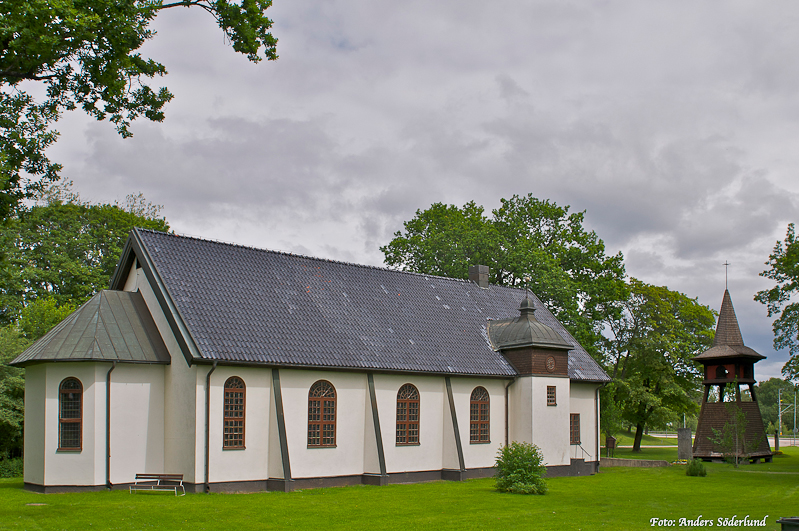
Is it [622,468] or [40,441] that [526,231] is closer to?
[622,468]

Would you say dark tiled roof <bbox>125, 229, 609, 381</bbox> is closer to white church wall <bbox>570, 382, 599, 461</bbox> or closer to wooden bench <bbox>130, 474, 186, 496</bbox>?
white church wall <bbox>570, 382, 599, 461</bbox>

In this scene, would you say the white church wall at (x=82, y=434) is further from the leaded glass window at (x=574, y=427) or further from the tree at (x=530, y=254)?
the tree at (x=530, y=254)

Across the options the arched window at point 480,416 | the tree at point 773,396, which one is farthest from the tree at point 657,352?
the tree at point 773,396

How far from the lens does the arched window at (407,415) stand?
24.8 metres

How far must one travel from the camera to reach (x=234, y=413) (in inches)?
819

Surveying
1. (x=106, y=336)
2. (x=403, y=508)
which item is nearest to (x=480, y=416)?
(x=403, y=508)

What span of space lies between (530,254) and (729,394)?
44.0 ft

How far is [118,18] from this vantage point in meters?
13.0

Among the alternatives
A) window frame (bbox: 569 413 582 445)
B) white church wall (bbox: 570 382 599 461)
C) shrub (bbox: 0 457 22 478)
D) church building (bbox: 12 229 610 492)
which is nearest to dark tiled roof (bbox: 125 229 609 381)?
church building (bbox: 12 229 610 492)

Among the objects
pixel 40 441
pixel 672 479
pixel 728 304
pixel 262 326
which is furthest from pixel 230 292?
pixel 728 304

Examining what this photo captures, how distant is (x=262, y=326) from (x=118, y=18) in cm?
1152

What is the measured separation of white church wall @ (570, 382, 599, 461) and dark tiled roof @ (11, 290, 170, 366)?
17870 mm

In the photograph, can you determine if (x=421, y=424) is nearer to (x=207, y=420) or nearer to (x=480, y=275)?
(x=207, y=420)

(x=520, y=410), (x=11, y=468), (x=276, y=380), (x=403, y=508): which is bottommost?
(x=11, y=468)
